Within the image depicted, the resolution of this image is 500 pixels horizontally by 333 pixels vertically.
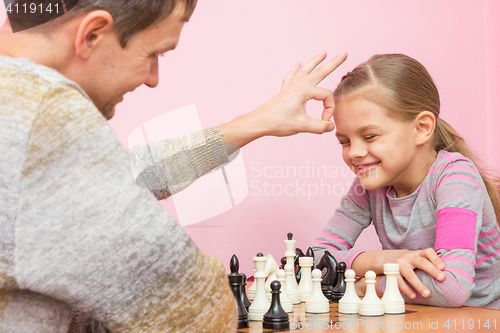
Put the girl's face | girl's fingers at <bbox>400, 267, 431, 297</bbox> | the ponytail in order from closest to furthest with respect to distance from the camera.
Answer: girl's fingers at <bbox>400, 267, 431, 297</bbox> → the girl's face → the ponytail

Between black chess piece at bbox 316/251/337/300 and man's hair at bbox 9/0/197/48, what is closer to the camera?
man's hair at bbox 9/0/197/48

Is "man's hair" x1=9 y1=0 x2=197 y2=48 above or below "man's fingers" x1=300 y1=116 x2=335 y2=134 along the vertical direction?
above

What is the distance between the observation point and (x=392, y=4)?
226cm

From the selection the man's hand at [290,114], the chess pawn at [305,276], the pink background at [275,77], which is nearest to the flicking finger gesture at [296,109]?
the man's hand at [290,114]

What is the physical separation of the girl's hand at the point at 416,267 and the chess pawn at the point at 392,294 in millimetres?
51

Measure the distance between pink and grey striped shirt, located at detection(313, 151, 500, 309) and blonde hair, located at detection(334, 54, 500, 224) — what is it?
0.41 feet

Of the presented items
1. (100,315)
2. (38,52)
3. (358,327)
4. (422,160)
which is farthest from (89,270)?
(422,160)

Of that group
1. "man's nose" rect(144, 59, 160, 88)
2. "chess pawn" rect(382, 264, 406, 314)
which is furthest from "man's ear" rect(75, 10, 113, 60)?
"chess pawn" rect(382, 264, 406, 314)

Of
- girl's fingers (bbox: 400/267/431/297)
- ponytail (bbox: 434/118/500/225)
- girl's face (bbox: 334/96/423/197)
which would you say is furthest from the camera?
ponytail (bbox: 434/118/500/225)

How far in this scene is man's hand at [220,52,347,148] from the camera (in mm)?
1174

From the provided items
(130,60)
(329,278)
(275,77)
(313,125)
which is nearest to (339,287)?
(329,278)

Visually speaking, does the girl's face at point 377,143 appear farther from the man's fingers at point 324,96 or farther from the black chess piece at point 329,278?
the black chess piece at point 329,278

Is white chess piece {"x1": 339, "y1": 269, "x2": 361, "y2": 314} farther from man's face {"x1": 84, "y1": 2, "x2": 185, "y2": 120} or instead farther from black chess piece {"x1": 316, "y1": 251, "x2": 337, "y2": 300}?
man's face {"x1": 84, "y1": 2, "x2": 185, "y2": 120}

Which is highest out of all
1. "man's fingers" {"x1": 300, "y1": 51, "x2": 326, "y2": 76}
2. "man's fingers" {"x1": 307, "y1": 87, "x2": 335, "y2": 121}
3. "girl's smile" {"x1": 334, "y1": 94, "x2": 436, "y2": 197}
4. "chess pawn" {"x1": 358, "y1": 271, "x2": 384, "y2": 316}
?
"man's fingers" {"x1": 300, "y1": 51, "x2": 326, "y2": 76}
